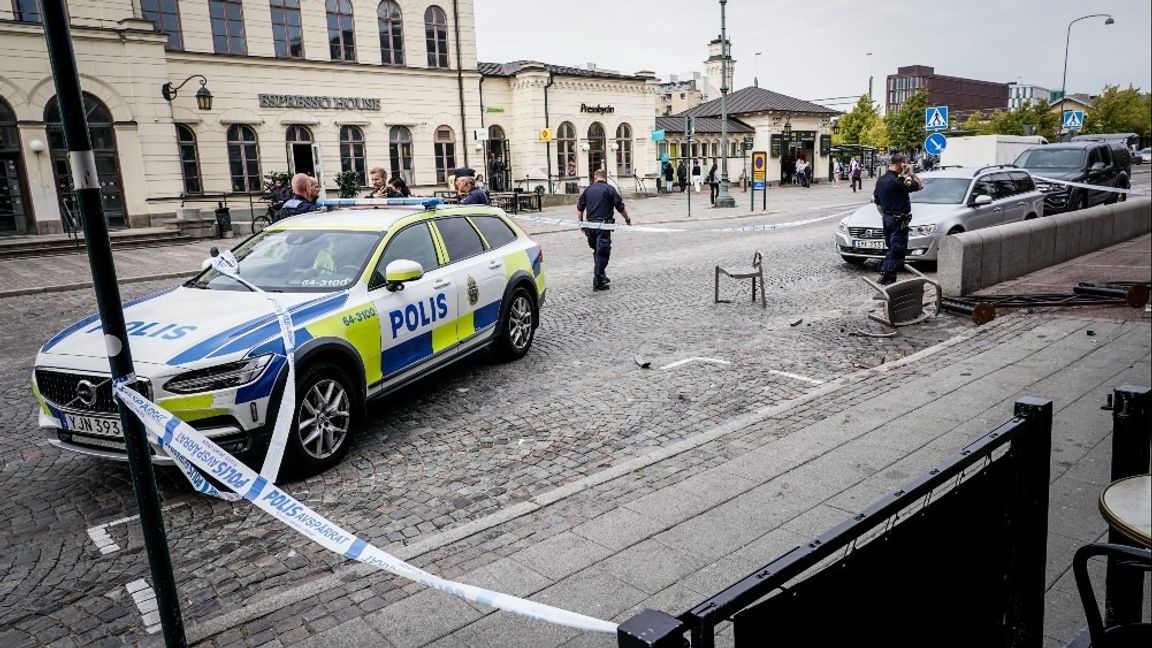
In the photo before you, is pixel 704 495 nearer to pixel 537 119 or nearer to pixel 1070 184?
pixel 1070 184

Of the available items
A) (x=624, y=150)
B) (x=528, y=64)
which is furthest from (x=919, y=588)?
(x=624, y=150)

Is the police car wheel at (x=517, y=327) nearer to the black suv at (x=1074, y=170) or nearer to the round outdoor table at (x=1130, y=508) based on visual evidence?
the round outdoor table at (x=1130, y=508)

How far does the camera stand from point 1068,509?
4.51 meters

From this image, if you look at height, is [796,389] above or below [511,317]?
below

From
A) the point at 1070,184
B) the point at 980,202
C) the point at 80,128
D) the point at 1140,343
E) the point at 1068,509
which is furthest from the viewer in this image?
the point at 1070,184

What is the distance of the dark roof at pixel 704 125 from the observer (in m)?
50.1

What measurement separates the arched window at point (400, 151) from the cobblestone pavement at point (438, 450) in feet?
75.2

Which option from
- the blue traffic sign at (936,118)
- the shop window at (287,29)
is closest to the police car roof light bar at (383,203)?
the blue traffic sign at (936,118)

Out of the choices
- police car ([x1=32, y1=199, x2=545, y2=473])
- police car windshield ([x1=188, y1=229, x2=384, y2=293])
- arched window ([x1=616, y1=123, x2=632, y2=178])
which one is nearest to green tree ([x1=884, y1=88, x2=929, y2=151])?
arched window ([x1=616, y1=123, x2=632, y2=178])

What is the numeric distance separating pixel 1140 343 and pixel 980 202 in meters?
6.46

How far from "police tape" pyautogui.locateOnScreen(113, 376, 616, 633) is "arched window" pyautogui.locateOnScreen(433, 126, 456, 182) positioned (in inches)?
1303

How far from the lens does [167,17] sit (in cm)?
2739

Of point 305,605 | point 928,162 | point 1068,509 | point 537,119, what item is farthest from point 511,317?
point 928,162

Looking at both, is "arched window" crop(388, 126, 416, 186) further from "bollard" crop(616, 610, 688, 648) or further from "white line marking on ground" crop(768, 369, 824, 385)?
"bollard" crop(616, 610, 688, 648)
